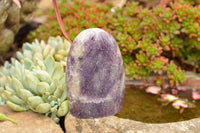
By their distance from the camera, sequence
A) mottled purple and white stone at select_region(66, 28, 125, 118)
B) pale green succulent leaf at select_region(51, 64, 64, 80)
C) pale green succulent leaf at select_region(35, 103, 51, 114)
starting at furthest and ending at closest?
1. pale green succulent leaf at select_region(51, 64, 64, 80)
2. pale green succulent leaf at select_region(35, 103, 51, 114)
3. mottled purple and white stone at select_region(66, 28, 125, 118)

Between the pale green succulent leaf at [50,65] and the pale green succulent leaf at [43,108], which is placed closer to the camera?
the pale green succulent leaf at [43,108]

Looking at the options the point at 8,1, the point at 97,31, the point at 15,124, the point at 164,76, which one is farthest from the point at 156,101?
the point at 8,1

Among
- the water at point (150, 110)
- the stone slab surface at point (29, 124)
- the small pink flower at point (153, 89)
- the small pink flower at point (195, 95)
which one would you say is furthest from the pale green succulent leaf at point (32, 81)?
the small pink flower at point (195, 95)

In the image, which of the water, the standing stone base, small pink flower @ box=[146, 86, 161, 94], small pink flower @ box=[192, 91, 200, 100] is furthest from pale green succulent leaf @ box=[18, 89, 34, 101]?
small pink flower @ box=[192, 91, 200, 100]

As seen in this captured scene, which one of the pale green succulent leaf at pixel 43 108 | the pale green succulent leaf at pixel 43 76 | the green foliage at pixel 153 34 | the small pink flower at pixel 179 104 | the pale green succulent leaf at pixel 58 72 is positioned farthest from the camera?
the green foliage at pixel 153 34

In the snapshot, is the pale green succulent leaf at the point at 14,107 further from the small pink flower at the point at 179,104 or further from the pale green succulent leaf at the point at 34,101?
the small pink flower at the point at 179,104

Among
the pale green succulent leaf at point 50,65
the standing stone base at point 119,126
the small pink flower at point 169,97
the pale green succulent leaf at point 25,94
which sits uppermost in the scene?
the pale green succulent leaf at point 50,65

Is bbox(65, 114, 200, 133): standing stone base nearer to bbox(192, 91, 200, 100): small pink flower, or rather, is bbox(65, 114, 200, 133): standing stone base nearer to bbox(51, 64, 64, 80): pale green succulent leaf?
bbox(51, 64, 64, 80): pale green succulent leaf

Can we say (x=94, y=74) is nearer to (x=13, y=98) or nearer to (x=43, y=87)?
(x=43, y=87)
